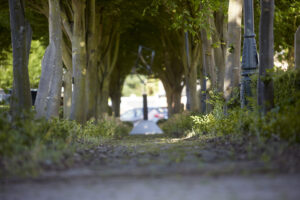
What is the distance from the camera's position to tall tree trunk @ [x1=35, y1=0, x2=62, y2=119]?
958cm

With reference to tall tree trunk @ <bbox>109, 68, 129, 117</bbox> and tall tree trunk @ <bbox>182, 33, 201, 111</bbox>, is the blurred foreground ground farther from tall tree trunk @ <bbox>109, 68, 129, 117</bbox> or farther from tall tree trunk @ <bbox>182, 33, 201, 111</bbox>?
tall tree trunk @ <bbox>109, 68, 129, 117</bbox>

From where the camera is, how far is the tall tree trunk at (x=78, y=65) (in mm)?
13141

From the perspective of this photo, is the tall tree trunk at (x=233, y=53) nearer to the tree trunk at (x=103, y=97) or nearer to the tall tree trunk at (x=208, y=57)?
the tall tree trunk at (x=208, y=57)

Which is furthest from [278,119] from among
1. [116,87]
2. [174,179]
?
[116,87]

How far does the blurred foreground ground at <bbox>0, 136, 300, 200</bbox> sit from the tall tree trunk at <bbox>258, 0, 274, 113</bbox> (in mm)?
1416

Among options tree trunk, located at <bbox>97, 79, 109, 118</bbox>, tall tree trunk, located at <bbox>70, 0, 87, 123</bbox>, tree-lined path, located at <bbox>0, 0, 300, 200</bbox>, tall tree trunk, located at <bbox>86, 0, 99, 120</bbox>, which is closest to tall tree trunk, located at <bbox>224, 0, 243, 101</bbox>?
tree-lined path, located at <bbox>0, 0, 300, 200</bbox>

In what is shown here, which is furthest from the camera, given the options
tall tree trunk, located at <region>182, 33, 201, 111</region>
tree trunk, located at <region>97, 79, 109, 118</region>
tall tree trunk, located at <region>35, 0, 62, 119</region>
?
tree trunk, located at <region>97, 79, 109, 118</region>

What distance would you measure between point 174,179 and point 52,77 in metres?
6.39

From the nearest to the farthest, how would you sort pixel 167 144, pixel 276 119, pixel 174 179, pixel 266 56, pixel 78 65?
pixel 174 179 → pixel 276 119 → pixel 266 56 → pixel 167 144 → pixel 78 65

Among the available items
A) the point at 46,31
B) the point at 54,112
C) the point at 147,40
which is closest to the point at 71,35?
the point at 54,112

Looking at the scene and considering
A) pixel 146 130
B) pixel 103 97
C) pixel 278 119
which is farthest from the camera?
pixel 146 130

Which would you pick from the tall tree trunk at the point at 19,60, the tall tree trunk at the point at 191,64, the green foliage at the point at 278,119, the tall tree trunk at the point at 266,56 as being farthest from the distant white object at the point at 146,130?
the tall tree trunk at the point at 266,56

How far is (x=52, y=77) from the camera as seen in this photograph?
9.84 m

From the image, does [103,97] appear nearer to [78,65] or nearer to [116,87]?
[78,65]
